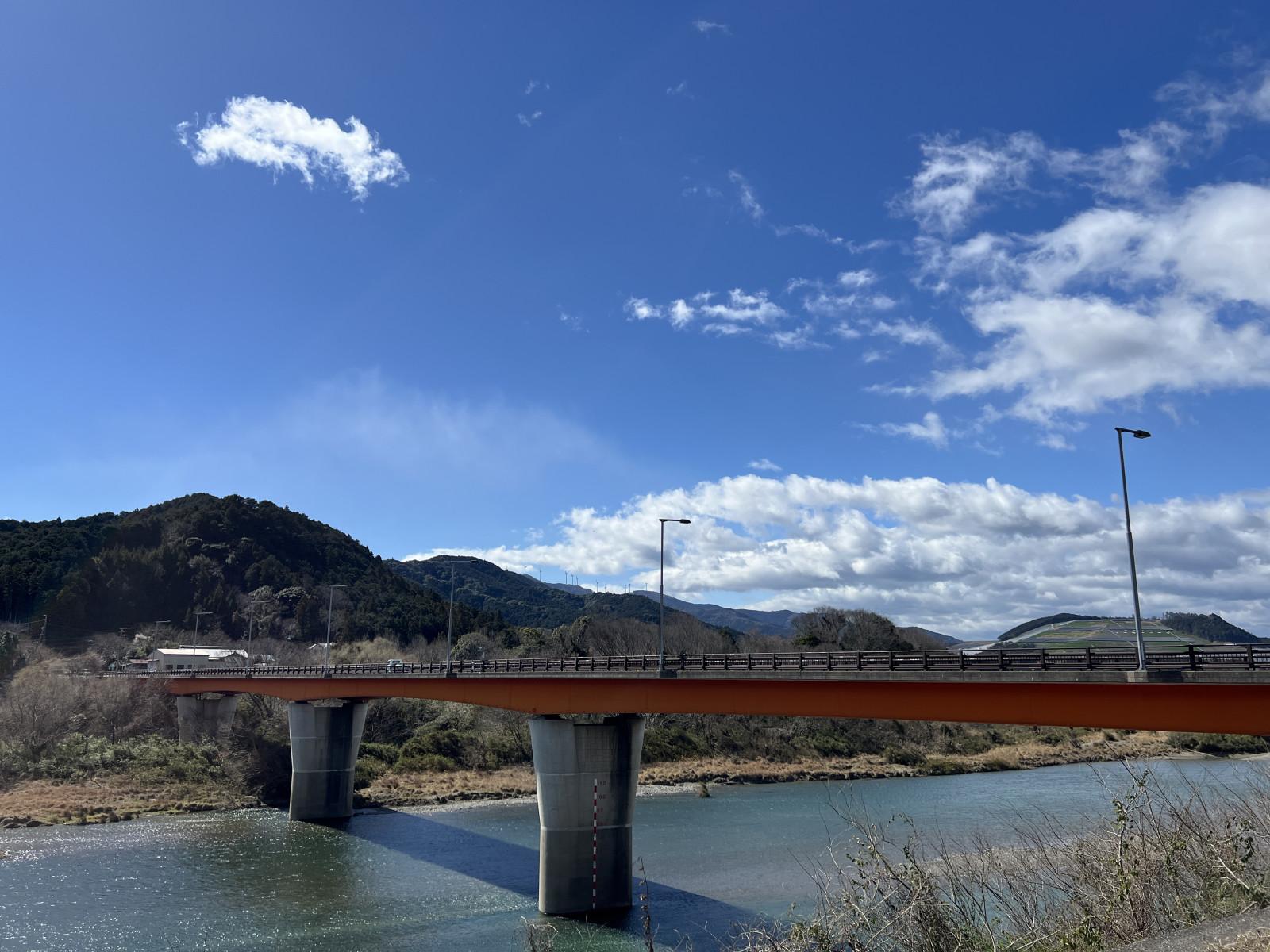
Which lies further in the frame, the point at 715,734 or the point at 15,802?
the point at 715,734

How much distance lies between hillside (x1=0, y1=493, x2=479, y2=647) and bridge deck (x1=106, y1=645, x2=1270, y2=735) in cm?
12419

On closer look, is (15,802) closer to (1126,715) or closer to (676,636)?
(1126,715)

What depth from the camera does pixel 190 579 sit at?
553 ft

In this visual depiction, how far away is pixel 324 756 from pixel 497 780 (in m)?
18.5

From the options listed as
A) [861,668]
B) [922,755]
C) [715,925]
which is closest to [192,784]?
[715,925]

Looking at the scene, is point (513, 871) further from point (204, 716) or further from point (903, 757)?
point (903, 757)

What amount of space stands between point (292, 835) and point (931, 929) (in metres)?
49.7

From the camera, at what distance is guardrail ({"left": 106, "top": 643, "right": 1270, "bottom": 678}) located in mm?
23266

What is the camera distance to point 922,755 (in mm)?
90250

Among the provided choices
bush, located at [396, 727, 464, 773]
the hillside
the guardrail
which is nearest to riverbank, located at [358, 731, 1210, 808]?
bush, located at [396, 727, 464, 773]

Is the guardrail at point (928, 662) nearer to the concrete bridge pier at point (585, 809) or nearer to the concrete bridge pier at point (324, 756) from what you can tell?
the concrete bridge pier at point (585, 809)

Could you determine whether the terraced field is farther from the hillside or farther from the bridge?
the hillside

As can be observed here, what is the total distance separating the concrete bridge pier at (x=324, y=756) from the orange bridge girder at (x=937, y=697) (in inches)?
805

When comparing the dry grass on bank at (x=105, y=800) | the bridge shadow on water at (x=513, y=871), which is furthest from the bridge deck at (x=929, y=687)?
the dry grass on bank at (x=105, y=800)
